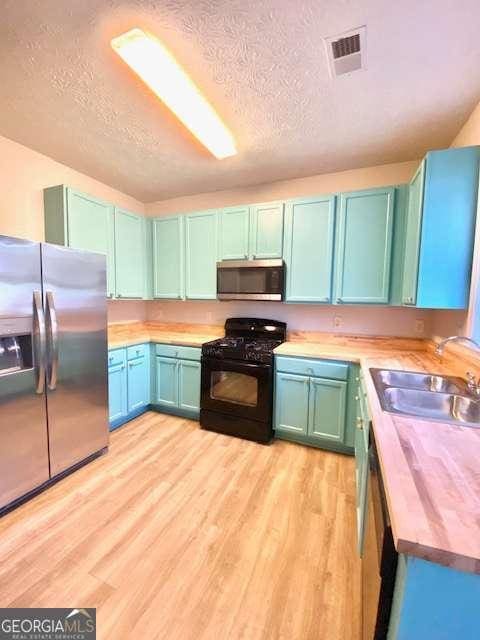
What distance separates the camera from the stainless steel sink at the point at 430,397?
1366mm

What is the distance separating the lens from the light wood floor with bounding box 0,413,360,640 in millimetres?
1189

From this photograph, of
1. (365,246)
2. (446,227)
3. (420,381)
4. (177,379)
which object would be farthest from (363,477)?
(177,379)

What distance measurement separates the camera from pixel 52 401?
193 centimetres

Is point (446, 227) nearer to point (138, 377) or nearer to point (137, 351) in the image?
point (137, 351)

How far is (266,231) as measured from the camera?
276 cm

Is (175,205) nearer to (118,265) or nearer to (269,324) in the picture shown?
(118,265)

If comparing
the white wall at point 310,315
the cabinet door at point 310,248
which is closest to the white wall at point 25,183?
the white wall at point 310,315

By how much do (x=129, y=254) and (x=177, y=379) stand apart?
148 centimetres

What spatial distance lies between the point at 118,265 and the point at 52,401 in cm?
153

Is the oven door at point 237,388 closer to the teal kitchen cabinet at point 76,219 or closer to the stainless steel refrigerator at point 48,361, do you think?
the stainless steel refrigerator at point 48,361

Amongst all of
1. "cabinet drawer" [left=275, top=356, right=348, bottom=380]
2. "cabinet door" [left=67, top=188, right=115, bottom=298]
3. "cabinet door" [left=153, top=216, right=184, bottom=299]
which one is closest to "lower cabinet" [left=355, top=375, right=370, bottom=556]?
"cabinet drawer" [left=275, top=356, right=348, bottom=380]

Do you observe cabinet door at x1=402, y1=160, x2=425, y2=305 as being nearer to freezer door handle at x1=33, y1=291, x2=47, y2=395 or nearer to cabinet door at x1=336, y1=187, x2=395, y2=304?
cabinet door at x1=336, y1=187, x2=395, y2=304

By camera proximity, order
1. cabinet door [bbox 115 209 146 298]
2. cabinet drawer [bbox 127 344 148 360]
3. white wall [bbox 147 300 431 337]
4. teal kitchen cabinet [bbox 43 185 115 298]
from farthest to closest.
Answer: cabinet door [bbox 115 209 146 298]
cabinet drawer [bbox 127 344 148 360]
white wall [bbox 147 300 431 337]
teal kitchen cabinet [bbox 43 185 115 298]

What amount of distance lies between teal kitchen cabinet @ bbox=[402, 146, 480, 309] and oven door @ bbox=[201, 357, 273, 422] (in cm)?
138
